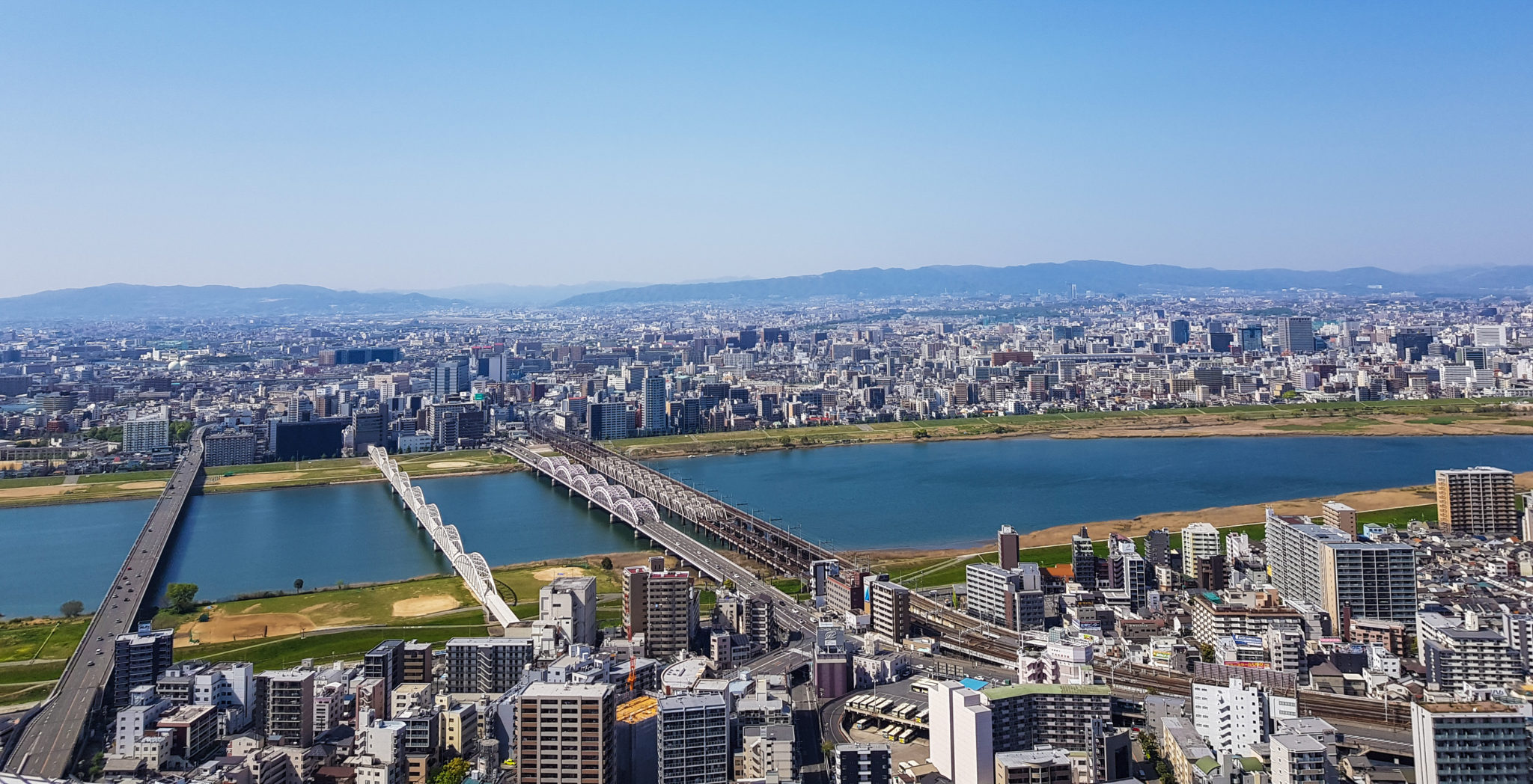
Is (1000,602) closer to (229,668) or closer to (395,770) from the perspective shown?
(395,770)

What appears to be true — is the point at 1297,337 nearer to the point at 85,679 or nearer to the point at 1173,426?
the point at 1173,426

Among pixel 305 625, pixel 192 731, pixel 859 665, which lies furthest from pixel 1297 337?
pixel 192 731

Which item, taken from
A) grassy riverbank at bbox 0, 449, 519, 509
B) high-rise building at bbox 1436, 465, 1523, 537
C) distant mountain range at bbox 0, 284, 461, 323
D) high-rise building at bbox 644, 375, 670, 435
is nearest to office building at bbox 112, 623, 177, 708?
grassy riverbank at bbox 0, 449, 519, 509

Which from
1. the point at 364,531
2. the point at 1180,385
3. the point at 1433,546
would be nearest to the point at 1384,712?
the point at 1433,546

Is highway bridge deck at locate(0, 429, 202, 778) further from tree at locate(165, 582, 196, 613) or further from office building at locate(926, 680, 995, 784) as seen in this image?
office building at locate(926, 680, 995, 784)

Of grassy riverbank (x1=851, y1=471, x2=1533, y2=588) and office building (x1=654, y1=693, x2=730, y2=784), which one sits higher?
office building (x1=654, y1=693, x2=730, y2=784)
